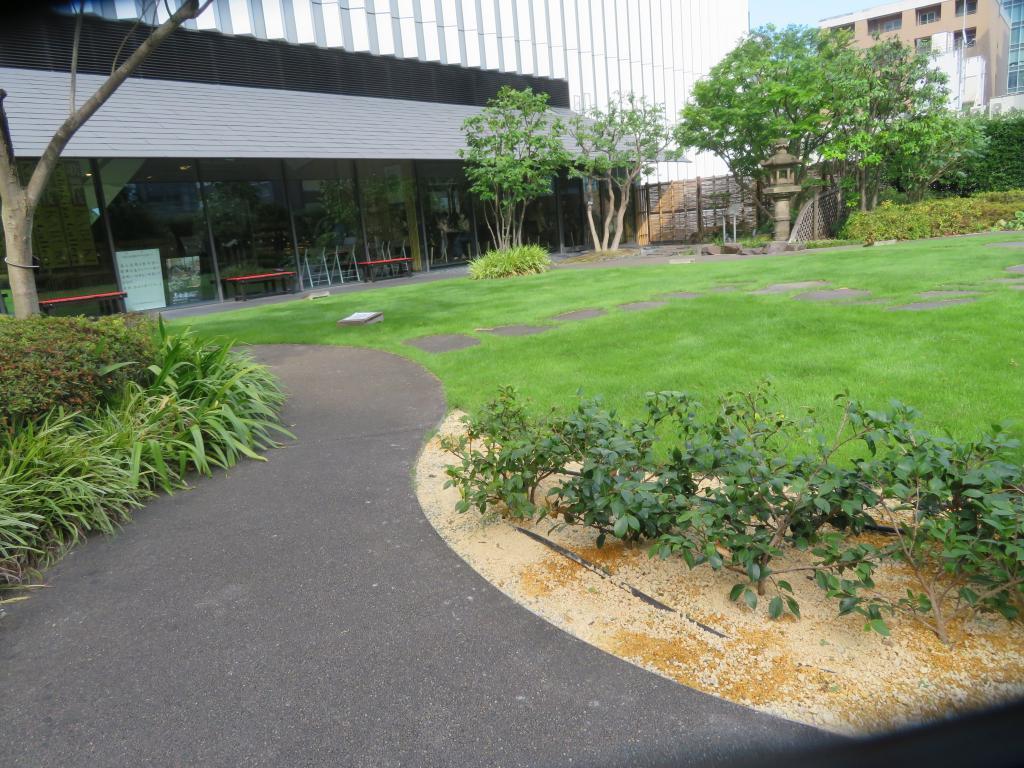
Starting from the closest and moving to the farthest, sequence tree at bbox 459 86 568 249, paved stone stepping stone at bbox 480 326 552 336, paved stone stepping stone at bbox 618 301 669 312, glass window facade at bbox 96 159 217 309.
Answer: paved stone stepping stone at bbox 480 326 552 336 → paved stone stepping stone at bbox 618 301 669 312 → glass window facade at bbox 96 159 217 309 → tree at bbox 459 86 568 249

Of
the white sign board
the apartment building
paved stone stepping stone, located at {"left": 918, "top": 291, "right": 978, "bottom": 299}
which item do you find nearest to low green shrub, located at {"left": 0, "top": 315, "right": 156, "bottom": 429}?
paved stone stepping stone, located at {"left": 918, "top": 291, "right": 978, "bottom": 299}

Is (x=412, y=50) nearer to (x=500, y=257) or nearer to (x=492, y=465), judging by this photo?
(x=500, y=257)

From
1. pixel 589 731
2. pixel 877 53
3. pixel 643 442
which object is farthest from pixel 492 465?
pixel 877 53

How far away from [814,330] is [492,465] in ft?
16.2

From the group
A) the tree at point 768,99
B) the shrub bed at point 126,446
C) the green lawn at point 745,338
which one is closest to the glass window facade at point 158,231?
the green lawn at point 745,338

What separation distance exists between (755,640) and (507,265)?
16.1 m

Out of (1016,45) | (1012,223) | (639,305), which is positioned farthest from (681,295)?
(1016,45)

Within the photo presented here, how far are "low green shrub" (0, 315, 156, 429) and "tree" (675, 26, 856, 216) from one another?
803 inches

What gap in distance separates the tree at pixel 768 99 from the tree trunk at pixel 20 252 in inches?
802

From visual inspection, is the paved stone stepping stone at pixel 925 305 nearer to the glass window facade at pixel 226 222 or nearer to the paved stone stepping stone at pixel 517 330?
the paved stone stepping stone at pixel 517 330

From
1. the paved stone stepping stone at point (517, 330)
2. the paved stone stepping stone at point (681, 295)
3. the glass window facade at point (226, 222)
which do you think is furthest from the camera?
the glass window facade at point (226, 222)

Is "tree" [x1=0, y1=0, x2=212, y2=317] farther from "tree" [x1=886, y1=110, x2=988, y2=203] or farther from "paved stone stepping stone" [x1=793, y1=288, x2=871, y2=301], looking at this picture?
"tree" [x1=886, y1=110, x2=988, y2=203]

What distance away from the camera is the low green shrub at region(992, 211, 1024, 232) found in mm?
18173

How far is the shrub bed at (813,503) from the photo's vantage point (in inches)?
97.7
